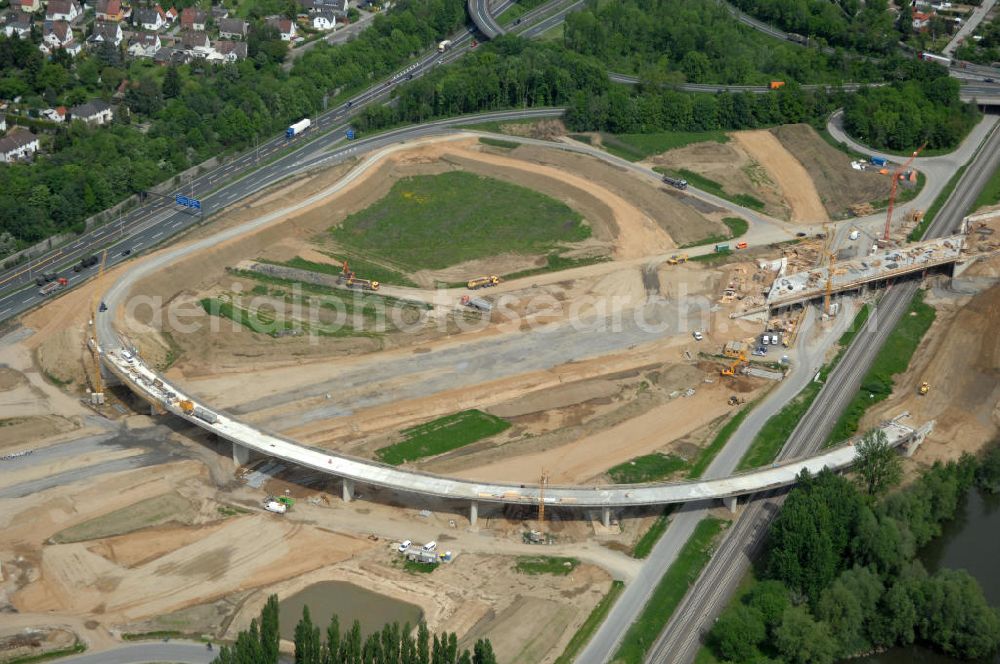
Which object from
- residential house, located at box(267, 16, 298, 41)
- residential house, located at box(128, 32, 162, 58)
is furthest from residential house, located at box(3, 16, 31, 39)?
residential house, located at box(267, 16, 298, 41)

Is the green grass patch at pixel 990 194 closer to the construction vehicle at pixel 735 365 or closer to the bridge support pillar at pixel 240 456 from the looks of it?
the construction vehicle at pixel 735 365

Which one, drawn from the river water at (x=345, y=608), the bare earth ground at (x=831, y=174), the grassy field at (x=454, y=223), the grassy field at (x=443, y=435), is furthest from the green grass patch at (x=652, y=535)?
the bare earth ground at (x=831, y=174)

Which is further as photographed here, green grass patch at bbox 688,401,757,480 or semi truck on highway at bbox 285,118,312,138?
semi truck on highway at bbox 285,118,312,138

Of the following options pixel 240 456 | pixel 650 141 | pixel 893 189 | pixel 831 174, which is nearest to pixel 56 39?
pixel 650 141

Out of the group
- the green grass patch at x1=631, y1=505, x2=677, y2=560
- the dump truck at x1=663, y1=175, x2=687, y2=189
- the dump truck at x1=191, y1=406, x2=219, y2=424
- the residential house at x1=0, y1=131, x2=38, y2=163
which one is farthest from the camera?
the dump truck at x1=663, y1=175, x2=687, y2=189

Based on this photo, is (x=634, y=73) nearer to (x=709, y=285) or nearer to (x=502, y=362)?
(x=709, y=285)

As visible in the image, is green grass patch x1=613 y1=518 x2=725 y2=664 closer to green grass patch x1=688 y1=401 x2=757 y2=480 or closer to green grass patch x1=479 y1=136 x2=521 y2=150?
green grass patch x1=688 y1=401 x2=757 y2=480

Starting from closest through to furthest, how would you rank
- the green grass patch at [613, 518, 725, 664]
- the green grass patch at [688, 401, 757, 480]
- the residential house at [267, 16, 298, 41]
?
the green grass patch at [613, 518, 725, 664], the green grass patch at [688, 401, 757, 480], the residential house at [267, 16, 298, 41]
